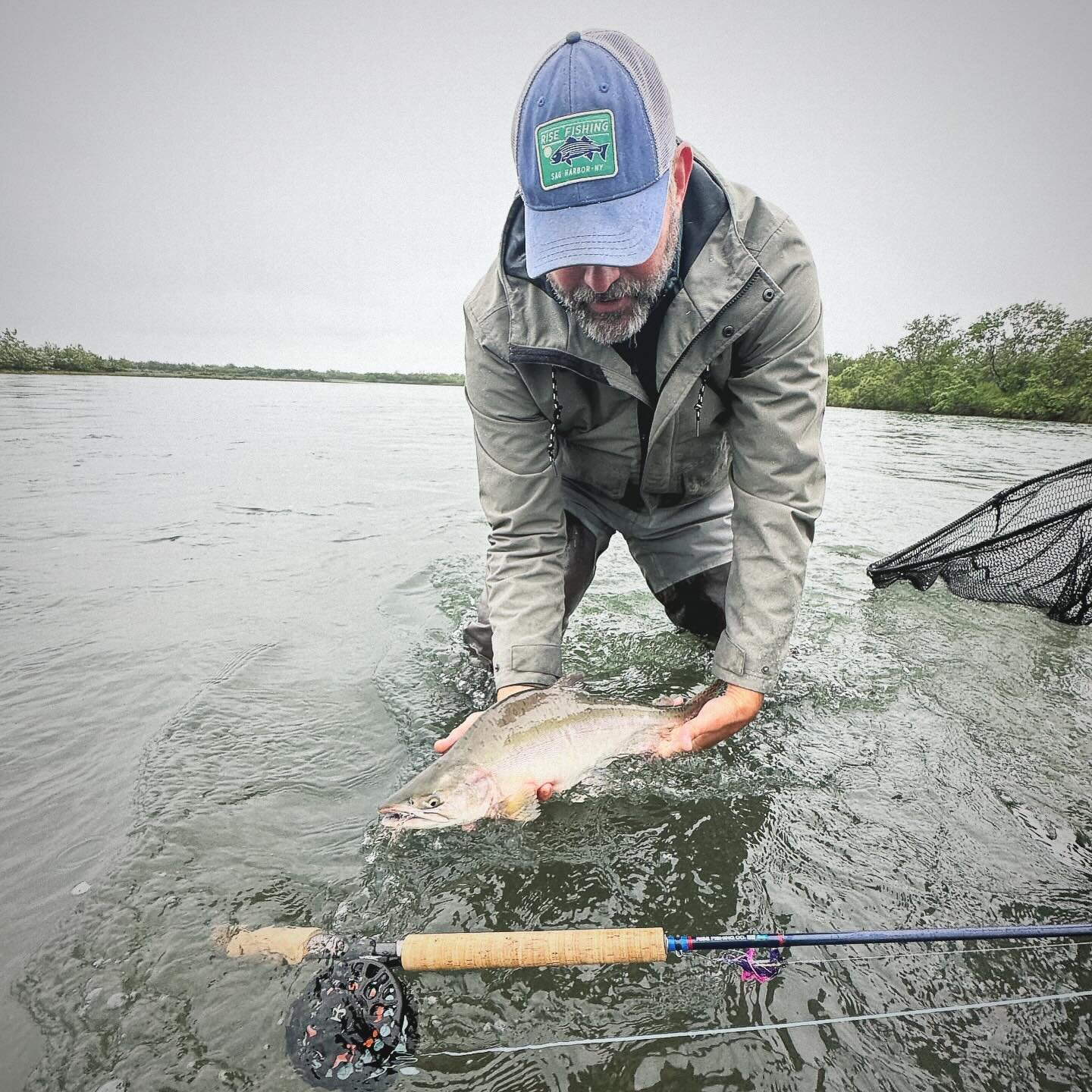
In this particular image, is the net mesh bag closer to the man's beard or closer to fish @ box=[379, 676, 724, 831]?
fish @ box=[379, 676, 724, 831]

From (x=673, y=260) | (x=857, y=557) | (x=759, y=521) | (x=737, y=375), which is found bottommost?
(x=857, y=557)

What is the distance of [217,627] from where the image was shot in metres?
4.73

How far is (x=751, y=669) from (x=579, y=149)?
2030 mm

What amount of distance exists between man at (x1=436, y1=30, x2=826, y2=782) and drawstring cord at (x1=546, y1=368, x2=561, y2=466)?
0.01m

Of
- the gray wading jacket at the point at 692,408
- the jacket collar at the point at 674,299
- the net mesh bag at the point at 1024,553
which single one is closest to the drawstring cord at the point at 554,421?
the gray wading jacket at the point at 692,408

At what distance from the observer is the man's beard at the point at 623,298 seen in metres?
2.36

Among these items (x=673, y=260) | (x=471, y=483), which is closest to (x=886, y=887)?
(x=673, y=260)

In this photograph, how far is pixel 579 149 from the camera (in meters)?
2.16

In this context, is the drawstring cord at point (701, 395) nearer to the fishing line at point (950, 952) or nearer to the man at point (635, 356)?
the man at point (635, 356)

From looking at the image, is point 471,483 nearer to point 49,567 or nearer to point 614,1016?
point 49,567

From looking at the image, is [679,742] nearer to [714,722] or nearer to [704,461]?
[714,722]

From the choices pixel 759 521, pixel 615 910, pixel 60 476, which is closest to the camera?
pixel 615 910

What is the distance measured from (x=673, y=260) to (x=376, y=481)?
973cm

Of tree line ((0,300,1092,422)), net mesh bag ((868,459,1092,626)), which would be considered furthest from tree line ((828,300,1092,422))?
net mesh bag ((868,459,1092,626))
